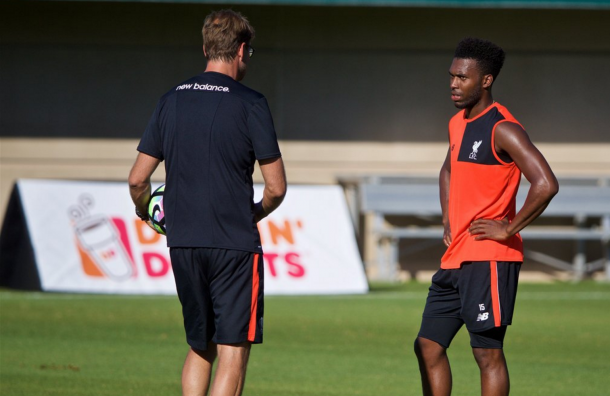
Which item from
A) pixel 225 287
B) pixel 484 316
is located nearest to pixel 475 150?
pixel 484 316

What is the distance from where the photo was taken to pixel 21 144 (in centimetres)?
1967

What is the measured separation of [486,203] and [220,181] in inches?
61.8

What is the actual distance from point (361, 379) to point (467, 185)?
307cm

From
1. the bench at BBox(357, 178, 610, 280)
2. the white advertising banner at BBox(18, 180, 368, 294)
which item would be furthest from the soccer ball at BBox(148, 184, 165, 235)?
the bench at BBox(357, 178, 610, 280)

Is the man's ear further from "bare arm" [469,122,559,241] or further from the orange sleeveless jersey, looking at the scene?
"bare arm" [469,122,559,241]

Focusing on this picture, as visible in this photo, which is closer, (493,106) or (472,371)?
(493,106)

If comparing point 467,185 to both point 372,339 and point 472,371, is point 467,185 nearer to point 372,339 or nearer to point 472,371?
point 472,371

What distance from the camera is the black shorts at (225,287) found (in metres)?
5.16

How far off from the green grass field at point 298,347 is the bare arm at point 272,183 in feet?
8.65

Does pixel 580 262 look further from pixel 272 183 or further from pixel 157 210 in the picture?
pixel 272 183

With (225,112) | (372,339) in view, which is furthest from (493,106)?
(372,339)

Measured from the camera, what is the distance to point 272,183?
5.22m

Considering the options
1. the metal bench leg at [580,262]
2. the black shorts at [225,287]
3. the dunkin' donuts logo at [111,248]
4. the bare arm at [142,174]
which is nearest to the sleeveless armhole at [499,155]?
the black shorts at [225,287]

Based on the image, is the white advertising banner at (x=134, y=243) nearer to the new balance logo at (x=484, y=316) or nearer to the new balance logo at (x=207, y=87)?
the new balance logo at (x=484, y=316)
